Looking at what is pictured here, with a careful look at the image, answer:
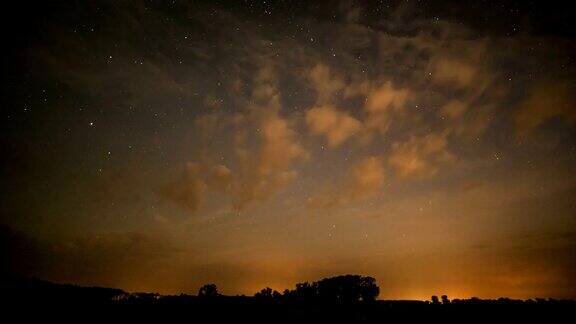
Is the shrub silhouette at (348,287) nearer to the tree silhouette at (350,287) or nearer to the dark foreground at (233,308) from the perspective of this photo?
the tree silhouette at (350,287)

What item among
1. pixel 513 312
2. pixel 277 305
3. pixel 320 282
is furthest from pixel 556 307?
pixel 320 282

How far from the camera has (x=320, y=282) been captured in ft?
199

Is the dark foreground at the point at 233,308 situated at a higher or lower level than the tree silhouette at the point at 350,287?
lower

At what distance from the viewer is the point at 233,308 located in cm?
1611

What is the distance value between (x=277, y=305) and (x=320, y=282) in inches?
1842

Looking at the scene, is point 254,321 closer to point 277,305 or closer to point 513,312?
point 277,305

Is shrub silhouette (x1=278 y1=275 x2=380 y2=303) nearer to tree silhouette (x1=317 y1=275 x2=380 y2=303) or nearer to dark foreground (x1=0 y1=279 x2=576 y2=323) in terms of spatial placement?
tree silhouette (x1=317 y1=275 x2=380 y2=303)

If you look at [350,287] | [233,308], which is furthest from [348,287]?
[233,308]

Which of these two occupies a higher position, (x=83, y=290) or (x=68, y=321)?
(x=83, y=290)

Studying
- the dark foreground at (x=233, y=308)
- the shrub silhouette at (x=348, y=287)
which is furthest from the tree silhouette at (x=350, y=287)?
the dark foreground at (x=233, y=308)

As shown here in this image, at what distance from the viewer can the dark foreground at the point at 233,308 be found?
14484 mm

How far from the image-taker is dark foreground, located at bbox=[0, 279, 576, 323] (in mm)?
14484

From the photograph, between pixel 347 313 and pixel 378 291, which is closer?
pixel 347 313

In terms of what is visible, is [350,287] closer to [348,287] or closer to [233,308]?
[348,287]
